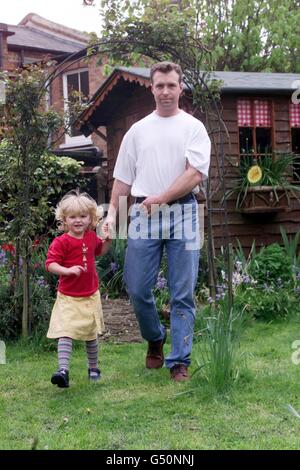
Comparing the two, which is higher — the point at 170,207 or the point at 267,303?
the point at 170,207

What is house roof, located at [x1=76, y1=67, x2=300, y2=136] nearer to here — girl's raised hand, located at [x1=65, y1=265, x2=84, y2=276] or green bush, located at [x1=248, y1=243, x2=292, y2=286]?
green bush, located at [x1=248, y1=243, x2=292, y2=286]

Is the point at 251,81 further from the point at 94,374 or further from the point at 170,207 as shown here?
the point at 94,374

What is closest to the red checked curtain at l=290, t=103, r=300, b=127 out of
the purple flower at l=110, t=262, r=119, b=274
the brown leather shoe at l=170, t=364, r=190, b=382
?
the purple flower at l=110, t=262, r=119, b=274

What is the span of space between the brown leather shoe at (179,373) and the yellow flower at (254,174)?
188 inches

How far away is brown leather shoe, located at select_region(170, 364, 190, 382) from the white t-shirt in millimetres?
1077

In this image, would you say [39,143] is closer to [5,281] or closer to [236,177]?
[5,281]

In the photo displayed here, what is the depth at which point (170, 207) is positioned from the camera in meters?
4.12

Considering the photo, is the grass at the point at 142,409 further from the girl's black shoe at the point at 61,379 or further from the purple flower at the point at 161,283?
the purple flower at the point at 161,283

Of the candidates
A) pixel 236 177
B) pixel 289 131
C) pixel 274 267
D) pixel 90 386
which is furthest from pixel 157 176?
pixel 289 131

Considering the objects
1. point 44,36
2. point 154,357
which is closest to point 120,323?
point 154,357

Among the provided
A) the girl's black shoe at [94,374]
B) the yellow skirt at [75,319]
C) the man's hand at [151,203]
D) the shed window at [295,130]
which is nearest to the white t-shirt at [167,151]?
the man's hand at [151,203]

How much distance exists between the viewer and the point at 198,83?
18.5 feet

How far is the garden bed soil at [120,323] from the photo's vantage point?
5.79m

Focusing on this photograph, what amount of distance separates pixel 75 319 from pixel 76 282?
232 mm
